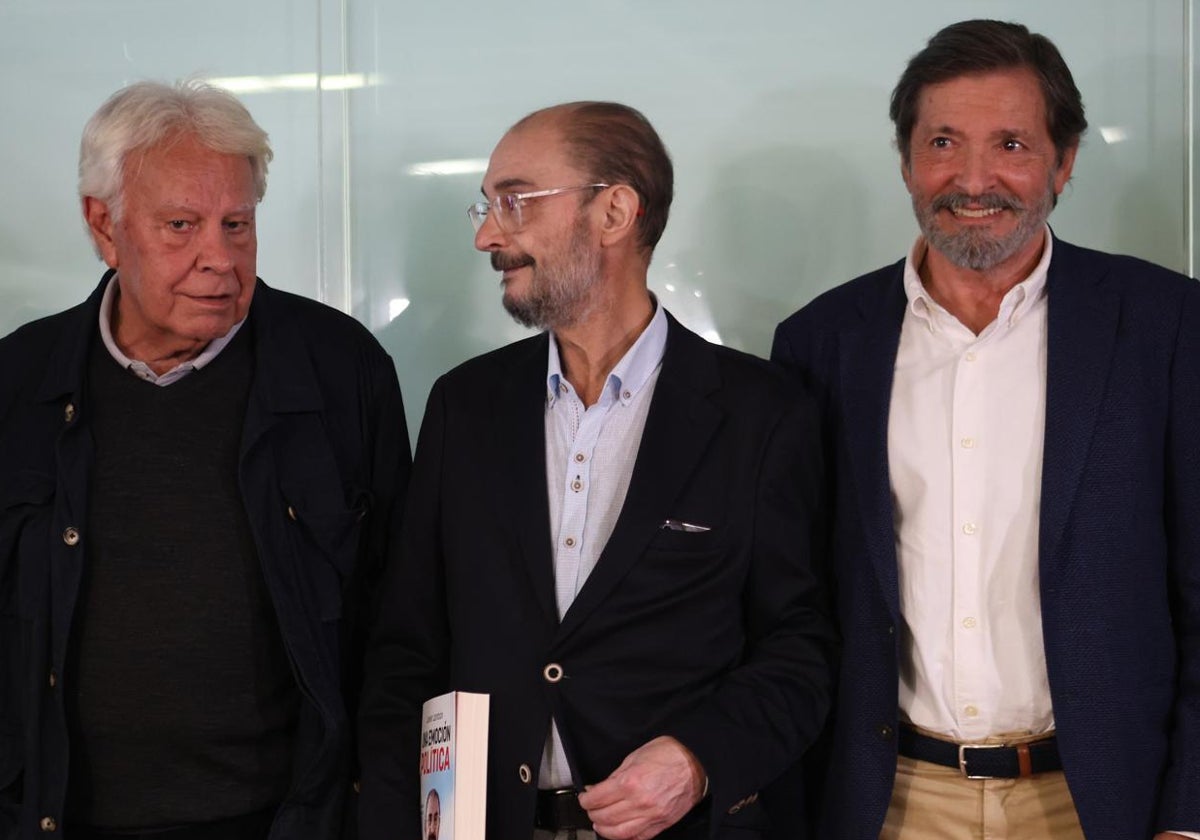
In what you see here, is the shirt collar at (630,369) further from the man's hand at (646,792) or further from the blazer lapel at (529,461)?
the man's hand at (646,792)

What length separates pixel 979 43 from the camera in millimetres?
2686

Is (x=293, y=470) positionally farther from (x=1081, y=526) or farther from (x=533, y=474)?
(x=1081, y=526)

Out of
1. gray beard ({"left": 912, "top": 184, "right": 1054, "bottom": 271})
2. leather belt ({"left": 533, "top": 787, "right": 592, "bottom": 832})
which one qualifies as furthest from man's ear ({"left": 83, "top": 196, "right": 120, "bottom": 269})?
gray beard ({"left": 912, "top": 184, "right": 1054, "bottom": 271})

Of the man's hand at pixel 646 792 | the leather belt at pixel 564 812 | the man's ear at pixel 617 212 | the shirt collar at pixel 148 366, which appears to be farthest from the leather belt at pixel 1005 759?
the shirt collar at pixel 148 366

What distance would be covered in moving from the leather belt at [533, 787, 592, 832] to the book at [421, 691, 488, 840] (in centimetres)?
19

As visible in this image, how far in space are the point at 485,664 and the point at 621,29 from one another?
1676mm

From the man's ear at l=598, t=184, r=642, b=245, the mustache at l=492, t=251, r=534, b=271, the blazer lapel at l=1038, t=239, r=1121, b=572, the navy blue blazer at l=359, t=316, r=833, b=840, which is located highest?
the man's ear at l=598, t=184, r=642, b=245

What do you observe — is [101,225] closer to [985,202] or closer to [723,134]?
[723,134]

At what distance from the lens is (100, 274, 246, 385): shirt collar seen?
2.71 meters

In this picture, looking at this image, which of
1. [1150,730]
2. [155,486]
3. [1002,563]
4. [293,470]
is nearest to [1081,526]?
[1002,563]

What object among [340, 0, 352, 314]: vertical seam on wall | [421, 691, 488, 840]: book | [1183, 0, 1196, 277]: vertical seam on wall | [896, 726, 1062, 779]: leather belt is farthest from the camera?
[340, 0, 352, 314]: vertical seam on wall

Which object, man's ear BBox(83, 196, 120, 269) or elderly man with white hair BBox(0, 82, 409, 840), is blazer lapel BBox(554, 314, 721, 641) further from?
man's ear BBox(83, 196, 120, 269)

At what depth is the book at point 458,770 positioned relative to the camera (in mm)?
2193

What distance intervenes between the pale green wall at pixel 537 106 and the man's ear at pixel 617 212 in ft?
2.55
